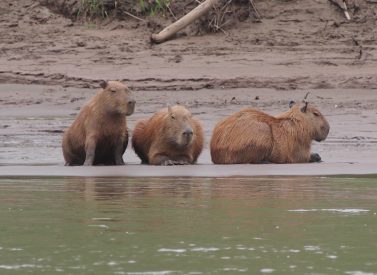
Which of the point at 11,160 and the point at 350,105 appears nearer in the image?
the point at 11,160

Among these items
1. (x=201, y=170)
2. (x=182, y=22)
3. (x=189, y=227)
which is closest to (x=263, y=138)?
(x=201, y=170)

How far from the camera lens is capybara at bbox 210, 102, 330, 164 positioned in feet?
41.5

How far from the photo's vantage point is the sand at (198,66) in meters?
17.1

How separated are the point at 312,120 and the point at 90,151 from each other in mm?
2299

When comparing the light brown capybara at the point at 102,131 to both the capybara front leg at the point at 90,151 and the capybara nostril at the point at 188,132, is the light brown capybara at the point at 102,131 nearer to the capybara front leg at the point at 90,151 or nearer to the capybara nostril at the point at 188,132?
the capybara front leg at the point at 90,151

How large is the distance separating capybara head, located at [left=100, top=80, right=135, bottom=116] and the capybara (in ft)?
3.00

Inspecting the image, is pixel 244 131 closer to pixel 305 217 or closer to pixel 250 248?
pixel 305 217

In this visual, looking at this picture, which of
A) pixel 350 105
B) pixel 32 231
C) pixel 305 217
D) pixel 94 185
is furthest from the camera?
pixel 350 105

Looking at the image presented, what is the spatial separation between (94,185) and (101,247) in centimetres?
375

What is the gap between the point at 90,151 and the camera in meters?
12.9

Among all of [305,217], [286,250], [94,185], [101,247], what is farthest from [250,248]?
[94,185]

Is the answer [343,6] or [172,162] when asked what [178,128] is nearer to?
[172,162]

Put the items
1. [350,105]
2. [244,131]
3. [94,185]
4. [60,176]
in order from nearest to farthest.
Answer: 1. [94,185]
2. [60,176]
3. [244,131]
4. [350,105]

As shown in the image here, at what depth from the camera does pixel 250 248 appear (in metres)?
6.89
